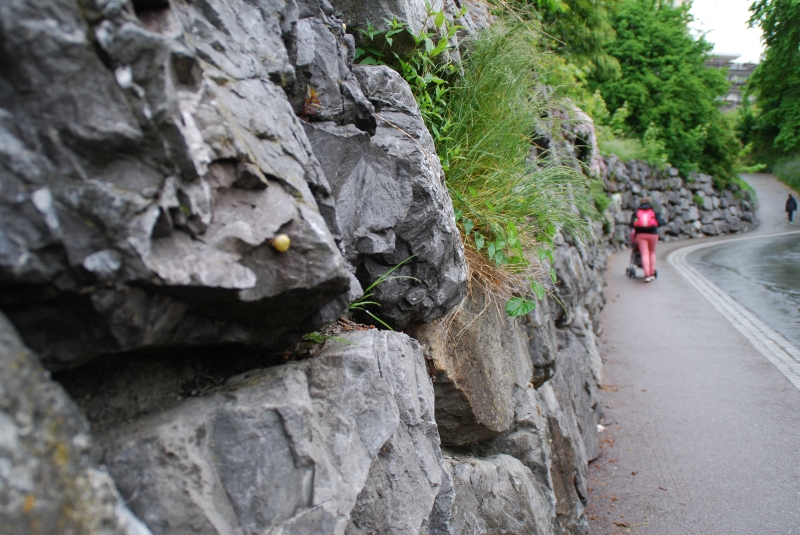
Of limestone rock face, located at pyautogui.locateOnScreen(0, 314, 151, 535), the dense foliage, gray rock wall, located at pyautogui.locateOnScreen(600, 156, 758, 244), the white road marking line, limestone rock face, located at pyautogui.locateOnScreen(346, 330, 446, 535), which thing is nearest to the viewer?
limestone rock face, located at pyautogui.locateOnScreen(0, 314, 151, 535)

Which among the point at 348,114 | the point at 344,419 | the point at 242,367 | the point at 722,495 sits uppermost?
the point at 348,114

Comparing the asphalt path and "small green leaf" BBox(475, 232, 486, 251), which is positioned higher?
"small green leaf" BBox(475, 232, 486, 251)

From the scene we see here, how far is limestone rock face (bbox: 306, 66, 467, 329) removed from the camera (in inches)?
90.8

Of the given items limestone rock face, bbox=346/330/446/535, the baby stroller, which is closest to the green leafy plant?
limestone rock face, bbox=346/330/446/535

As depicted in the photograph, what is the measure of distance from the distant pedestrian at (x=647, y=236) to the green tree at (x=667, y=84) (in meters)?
10.5

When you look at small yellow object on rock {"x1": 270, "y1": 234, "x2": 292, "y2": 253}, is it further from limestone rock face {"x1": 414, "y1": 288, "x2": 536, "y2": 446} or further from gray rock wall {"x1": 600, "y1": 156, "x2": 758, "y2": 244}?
gray rock wall {"x1": 600, "y1": 156, "x2": 758, "y2": 244}

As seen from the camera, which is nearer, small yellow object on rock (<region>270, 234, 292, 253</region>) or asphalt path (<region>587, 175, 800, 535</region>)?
small yellow object on rock (<region>270, 234, 292, 253</region>)

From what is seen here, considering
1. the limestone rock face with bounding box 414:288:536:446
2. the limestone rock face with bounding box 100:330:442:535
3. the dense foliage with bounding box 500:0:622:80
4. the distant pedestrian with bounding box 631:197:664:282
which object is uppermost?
the dense foliage with bounding box 500:0:622:80

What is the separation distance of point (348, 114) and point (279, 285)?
1.27 metres

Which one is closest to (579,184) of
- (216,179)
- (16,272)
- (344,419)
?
(344,419)

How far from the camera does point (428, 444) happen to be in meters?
2.22

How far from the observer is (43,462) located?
925 mm

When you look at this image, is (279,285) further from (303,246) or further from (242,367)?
(242,367)

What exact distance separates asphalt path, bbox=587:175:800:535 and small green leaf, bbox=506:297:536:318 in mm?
2308
